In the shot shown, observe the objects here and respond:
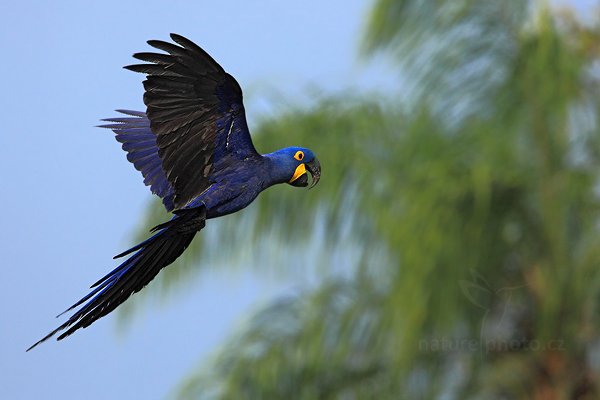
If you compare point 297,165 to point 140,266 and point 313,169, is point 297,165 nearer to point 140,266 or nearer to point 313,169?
point 313,169

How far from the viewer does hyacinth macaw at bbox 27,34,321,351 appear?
416 centimetres

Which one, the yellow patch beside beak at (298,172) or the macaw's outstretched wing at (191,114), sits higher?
the macaw's outstretched wing at (191,114)

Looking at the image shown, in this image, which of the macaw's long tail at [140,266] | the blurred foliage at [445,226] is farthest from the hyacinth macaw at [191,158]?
the blurred foliage at [445,226]

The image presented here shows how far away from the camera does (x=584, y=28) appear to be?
10438 millimetres

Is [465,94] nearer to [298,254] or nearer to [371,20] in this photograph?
[371,20]

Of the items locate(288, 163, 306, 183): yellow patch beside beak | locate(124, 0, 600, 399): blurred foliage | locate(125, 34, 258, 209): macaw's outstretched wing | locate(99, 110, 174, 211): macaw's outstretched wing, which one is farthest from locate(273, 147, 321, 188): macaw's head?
locate(124, 0, 600, 399): blurred foliage

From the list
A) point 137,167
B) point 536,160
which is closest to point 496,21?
point 536,160

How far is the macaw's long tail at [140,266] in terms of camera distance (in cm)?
409

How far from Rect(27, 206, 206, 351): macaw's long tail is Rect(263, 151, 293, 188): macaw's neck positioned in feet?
0.95

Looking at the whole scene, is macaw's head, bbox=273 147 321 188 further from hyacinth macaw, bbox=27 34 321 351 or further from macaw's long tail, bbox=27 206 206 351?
macaw's long tail, bbox=27 206 206 351

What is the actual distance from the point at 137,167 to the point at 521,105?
216 inches

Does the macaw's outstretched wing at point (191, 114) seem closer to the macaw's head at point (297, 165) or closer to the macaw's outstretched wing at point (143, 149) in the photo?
the macaw's head at point (297, 165)

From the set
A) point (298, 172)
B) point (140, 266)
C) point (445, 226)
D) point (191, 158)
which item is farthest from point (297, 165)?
point (445, 226)

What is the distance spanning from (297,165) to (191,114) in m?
0.48
